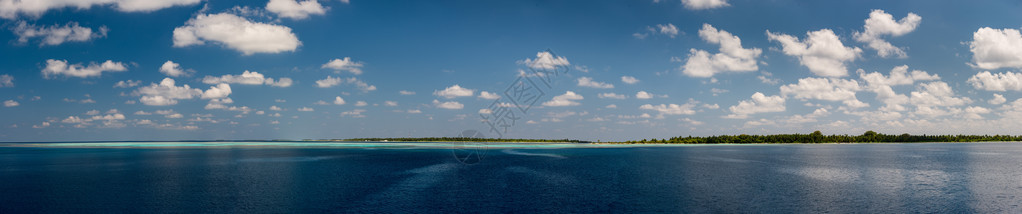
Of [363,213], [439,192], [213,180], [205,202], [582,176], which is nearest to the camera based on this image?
[363,213]

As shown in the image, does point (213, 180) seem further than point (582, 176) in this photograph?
No

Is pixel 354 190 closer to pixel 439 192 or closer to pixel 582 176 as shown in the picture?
pixel 439 192

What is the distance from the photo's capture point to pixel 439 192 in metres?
36.6

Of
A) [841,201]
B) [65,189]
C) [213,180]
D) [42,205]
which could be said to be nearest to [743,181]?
[841,201]

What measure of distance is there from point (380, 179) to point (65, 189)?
21.5 meters

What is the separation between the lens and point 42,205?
2953cm

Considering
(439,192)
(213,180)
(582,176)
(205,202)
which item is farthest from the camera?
(582,176)

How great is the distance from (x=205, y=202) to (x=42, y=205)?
8349 millimetres

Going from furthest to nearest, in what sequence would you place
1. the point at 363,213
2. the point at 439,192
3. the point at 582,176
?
the point at 582,176 → the point at 439,192 → the point at 363,213

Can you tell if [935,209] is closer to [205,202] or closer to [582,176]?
[582,176]

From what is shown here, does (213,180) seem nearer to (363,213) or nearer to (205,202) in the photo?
(205,202)

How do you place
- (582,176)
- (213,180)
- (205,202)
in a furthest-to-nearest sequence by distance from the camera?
1. (582,176)
2. (213,180)
3. (205,202)

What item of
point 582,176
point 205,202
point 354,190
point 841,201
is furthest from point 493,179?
point 841,201

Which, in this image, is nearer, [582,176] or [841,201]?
[841,201]
